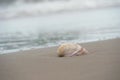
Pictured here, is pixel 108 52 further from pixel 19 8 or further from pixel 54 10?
pixel 54 10

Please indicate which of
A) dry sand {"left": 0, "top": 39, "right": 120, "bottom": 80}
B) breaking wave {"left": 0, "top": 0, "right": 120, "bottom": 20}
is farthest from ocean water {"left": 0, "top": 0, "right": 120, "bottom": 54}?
dry sand {"left": 0, "top": 39, "right": 120, "bottom": 80}

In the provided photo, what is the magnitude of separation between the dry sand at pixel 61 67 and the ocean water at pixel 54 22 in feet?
2.16

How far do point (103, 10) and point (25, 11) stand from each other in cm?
132

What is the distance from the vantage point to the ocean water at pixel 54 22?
3.60m

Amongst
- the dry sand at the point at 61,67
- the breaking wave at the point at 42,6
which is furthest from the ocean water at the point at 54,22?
the dry sand at the point at 61,67

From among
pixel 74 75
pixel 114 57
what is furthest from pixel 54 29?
pixel 74 75

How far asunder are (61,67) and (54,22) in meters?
2.22

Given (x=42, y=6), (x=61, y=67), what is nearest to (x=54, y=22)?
(x=42, y=6)

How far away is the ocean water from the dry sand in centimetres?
66

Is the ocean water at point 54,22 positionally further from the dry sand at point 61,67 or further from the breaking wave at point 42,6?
the dry sand at point 61,67

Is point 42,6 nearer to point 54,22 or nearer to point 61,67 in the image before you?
point 54,22

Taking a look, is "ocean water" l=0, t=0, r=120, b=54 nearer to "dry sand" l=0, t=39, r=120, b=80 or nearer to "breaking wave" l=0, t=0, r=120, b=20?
"breaking wave" l=0, t=0, r=120, b=20

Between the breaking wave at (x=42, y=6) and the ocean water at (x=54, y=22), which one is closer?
the ocean water at (x=54, y=22)

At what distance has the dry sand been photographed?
5.89 ft
